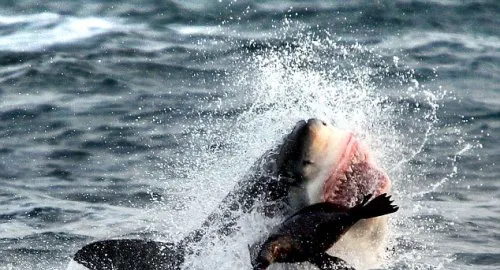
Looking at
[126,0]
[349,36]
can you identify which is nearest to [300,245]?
[349,36]

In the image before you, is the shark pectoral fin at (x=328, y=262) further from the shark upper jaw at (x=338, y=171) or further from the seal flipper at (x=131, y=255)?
the seal flipper at (x=131, y=255)

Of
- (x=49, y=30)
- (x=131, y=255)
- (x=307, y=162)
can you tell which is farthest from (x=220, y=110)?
(x=307, y=162)

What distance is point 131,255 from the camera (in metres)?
4.96

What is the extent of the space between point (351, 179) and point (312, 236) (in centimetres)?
27

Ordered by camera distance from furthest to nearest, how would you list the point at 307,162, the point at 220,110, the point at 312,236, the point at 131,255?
1. the point at 220,110
2. the point at 131,255
3. the point at 307,162
4. the point at 312,236

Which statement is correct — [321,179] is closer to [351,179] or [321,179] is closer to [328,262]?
[351,179]

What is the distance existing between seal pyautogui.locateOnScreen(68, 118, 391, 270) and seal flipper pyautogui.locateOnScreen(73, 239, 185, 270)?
0.38 metres

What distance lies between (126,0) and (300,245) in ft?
39.9

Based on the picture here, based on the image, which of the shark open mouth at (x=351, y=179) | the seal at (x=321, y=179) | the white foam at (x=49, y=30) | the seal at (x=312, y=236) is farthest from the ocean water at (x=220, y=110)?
the shark open mouth at (x=351, y=179)

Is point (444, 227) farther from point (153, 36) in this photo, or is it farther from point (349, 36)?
point (153, 36)

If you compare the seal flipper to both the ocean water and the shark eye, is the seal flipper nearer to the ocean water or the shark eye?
the ocean water

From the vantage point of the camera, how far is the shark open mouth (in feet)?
14.7

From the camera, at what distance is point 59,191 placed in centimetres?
905

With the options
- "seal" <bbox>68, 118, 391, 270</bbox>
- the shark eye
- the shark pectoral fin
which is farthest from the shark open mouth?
the shark pectoral fin
